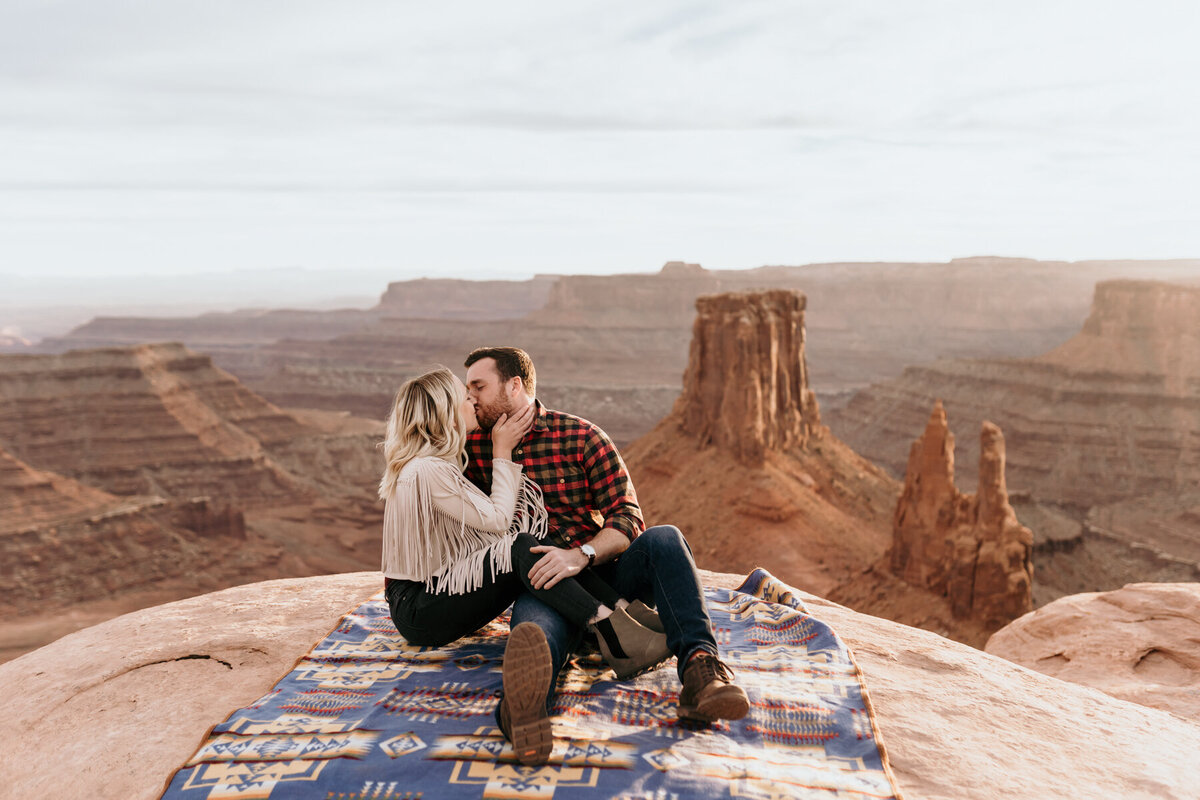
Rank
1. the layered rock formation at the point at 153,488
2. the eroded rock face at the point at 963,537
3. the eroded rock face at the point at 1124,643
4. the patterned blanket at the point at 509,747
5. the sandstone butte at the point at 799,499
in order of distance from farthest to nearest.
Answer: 1. the layered rock formation at the point at 153,488
2. the sandstone butte at the point at 799,499
3. the eroded rock face at the point at 963,537
4. the eroded rock face at the point at 1124,643
5. the patterned blanket at the point at 509,747

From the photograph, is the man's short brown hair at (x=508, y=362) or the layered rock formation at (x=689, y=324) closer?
the man's short brown hair at (x=508, y=362)

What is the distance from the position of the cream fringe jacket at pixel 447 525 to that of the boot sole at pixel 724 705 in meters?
1.39

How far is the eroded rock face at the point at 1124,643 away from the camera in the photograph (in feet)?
22.4

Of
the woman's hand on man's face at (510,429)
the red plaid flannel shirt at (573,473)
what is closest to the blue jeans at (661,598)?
the red plaid flannel shirt at (573,473)

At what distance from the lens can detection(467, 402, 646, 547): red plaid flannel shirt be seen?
523cm

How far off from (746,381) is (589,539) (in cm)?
2752

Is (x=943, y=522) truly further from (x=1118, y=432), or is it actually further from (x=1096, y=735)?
(x=1118, y=432)

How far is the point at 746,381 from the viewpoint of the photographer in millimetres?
32219

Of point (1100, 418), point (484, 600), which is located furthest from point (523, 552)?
point (1100, 418)

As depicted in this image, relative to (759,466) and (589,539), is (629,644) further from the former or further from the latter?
(759,466)

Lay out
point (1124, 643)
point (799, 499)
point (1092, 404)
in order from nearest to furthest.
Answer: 1. point (1124, 643)
2. point (799, 499)
3. point (1092, 404)

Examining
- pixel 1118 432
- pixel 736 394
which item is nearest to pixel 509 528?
pixel 736 394

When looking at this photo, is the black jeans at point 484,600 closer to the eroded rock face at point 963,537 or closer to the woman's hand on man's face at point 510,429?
the woman's hand on man's face at point 510,429

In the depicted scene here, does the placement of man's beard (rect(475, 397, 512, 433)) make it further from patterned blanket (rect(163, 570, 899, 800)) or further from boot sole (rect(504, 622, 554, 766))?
boot sole (rect(504, 622, 554, 766))
